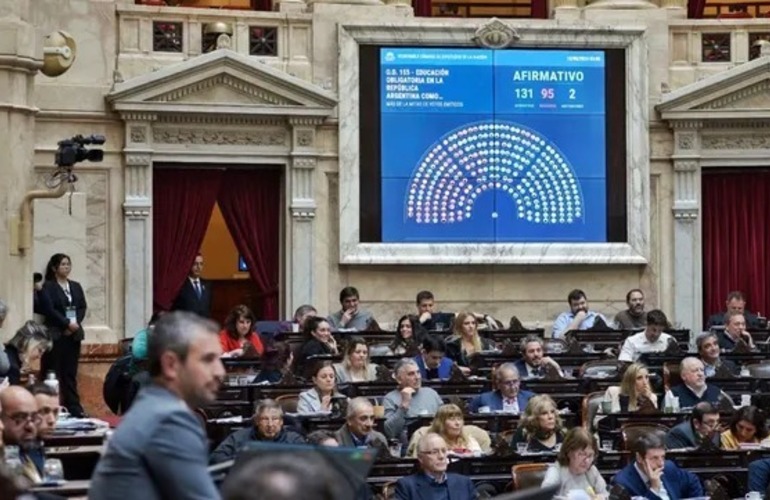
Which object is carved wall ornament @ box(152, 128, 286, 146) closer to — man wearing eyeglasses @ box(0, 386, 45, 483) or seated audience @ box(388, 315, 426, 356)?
seated audience @ box(388, 315, 426, 356)

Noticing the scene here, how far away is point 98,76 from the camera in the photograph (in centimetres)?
2177

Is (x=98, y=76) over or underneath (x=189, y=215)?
over

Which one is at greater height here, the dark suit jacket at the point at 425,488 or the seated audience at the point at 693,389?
the seated audience at the point at 693,389

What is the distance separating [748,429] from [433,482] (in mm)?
3031

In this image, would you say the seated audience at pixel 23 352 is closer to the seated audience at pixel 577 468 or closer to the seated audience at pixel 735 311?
the seated audience at pixel 577 468

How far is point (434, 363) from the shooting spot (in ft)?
56.0

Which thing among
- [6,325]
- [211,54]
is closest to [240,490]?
[6,325]

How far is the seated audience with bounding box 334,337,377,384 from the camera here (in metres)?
16.2

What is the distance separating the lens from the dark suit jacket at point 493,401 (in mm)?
15301

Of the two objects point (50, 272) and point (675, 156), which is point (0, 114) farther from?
point (675, 156)

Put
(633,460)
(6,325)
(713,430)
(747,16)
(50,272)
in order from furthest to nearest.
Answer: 1. (747,16)
2. (50,272)
3. (6,325)
4. (713,430)
5. (633,460)

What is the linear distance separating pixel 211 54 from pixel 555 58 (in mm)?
4120

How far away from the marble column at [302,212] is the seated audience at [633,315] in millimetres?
3681

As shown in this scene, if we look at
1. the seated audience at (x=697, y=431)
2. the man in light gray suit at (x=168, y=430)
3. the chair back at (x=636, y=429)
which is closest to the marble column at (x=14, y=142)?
the chair back at (x=636, y=429)
